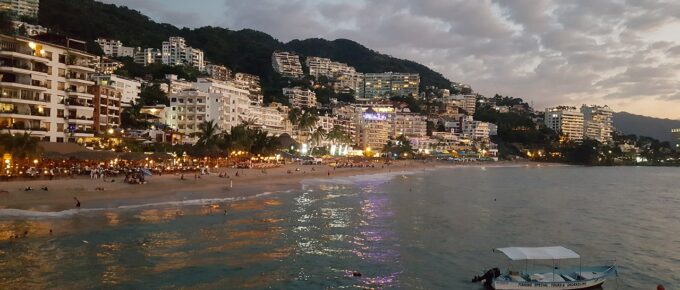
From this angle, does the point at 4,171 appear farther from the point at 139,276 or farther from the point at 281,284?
the point at 281,284

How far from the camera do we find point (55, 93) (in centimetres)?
5456

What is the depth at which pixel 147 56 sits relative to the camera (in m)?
152

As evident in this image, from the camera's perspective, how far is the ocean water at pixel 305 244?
65.3 ft

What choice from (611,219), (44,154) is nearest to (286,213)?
(44,154)

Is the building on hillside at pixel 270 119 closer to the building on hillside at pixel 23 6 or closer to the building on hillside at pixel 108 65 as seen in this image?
the building on hillside at pixel 108 65

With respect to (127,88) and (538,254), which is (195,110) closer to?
(127,88)

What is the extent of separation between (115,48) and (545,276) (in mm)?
152777

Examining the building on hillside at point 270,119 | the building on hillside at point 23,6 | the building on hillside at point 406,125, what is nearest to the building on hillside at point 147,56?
the building on hillside at point 23,6

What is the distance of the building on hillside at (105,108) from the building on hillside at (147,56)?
84.5 meters

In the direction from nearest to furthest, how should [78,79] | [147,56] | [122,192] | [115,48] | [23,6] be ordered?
[122,192] → [78,79] → [115,48] → [147,56] → [23,6]

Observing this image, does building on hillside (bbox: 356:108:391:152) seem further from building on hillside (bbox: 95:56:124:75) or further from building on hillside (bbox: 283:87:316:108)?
building on hillside (bbox: 95:56:124:75)

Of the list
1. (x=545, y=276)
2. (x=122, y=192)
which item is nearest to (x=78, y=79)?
(x=122, y=192)

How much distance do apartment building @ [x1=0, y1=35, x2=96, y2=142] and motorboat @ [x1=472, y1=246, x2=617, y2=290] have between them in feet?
152

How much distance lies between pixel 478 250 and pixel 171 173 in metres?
38.7
